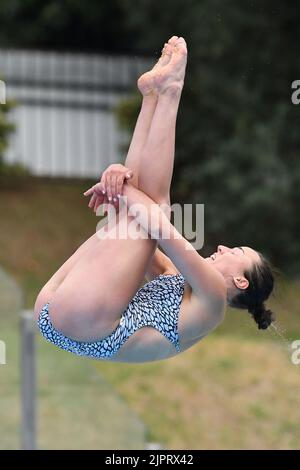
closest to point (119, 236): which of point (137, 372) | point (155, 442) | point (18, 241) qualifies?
point (155, 442)

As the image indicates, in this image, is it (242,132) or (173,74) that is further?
(242,132)

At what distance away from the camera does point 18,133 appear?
12328mm

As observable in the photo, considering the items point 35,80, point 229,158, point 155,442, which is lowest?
point 155,442

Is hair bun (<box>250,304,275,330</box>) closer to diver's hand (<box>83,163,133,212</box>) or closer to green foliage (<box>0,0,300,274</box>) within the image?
diver's hand (<box>83,163,133,212</box>)

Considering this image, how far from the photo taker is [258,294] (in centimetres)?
372

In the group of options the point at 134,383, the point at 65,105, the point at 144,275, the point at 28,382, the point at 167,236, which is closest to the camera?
the point at 167,236

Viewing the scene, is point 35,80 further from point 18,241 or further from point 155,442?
point 155,442

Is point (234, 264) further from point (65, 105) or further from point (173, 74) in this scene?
point (65, 105)

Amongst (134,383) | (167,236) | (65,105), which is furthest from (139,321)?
(65,105)

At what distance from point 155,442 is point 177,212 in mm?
4701

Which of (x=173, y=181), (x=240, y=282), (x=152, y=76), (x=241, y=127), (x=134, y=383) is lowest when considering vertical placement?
(x=134, y=383)

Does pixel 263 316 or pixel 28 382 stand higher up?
pixel 263 316

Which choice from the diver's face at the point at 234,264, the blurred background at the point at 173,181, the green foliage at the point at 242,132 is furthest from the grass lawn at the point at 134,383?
the diver's face at the point at 234,264

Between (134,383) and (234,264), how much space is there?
17.7 feet
